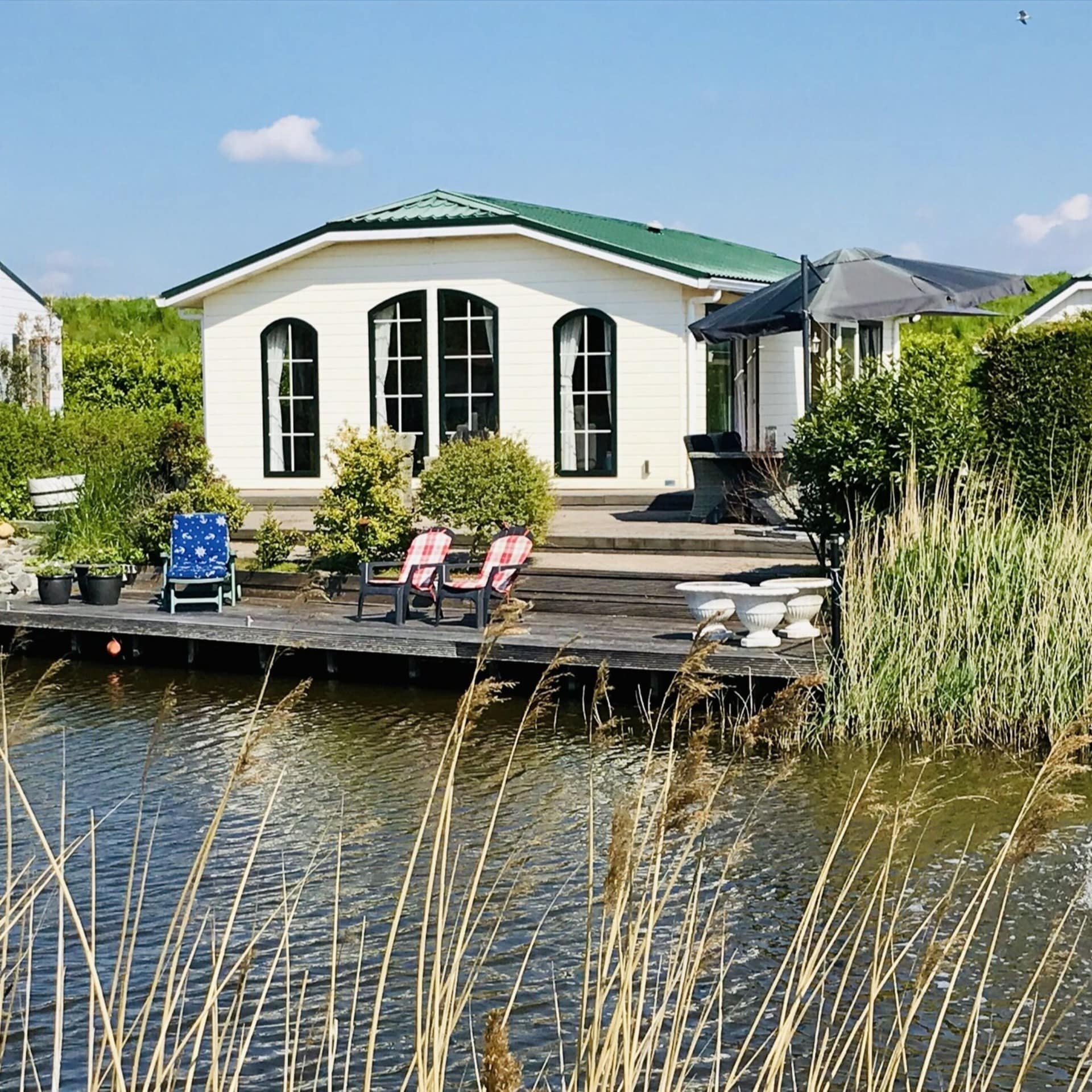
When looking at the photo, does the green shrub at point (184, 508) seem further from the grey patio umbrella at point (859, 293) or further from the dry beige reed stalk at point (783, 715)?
the dry beige reed stalk at point (783, 715)

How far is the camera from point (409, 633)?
11.5 m

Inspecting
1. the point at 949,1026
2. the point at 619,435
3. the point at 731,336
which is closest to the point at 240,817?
the point at 949,1026

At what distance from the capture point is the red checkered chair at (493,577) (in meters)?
11.7

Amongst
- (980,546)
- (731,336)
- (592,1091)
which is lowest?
(592,1091)

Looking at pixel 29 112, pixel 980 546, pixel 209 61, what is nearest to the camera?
pixel 980 546

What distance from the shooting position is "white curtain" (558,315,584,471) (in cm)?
1775

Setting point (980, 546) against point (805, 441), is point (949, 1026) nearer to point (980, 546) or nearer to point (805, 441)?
point (980, 546)

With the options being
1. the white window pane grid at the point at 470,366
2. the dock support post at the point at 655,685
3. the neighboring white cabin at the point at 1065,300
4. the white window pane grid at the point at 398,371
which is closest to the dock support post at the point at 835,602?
the dock support post at the point at 655,685

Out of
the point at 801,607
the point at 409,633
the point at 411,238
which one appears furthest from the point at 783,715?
the point at 411,238

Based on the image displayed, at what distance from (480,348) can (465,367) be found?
264 millimetres

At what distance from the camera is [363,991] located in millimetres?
5680

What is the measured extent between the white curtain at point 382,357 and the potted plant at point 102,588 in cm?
536

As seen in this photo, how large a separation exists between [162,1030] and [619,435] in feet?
48.9

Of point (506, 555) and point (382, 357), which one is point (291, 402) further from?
point (506, 555)
